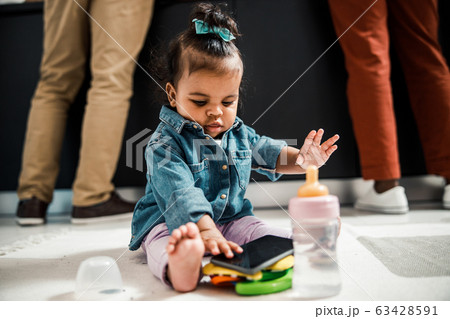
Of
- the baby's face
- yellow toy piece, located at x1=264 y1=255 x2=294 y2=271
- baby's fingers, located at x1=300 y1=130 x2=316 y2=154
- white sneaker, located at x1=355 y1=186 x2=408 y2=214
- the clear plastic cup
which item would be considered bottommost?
white sneaker, located at x1=355 y1=186 x2=408 y2=214

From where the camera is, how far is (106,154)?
1181mm

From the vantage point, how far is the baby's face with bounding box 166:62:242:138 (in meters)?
0.64

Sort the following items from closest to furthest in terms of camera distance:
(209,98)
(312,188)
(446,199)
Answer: (312,188) → (209,98) → (446,199)

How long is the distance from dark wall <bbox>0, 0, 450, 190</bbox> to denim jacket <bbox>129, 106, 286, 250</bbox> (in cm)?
5

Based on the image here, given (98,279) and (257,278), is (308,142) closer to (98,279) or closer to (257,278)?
(257,278)

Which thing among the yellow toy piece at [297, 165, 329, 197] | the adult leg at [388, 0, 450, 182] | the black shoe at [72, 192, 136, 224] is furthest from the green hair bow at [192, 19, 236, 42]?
the adult leg at [388, 0, 450, 182]

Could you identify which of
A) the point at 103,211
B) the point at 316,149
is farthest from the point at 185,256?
the point at 103,211

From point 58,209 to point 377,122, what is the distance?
111 centimetres

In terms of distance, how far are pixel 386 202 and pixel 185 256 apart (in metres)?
0.81

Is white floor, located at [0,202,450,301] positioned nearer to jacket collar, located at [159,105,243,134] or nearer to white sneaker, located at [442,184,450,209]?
white sneaker, located at [442,184,450,209]

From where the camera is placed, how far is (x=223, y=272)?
52cm

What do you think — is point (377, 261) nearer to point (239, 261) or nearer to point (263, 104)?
point (239, 261)

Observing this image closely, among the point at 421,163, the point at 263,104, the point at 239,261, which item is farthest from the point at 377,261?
the point at 421,163

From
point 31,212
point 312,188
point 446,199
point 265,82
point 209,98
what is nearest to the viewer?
point 312,188
